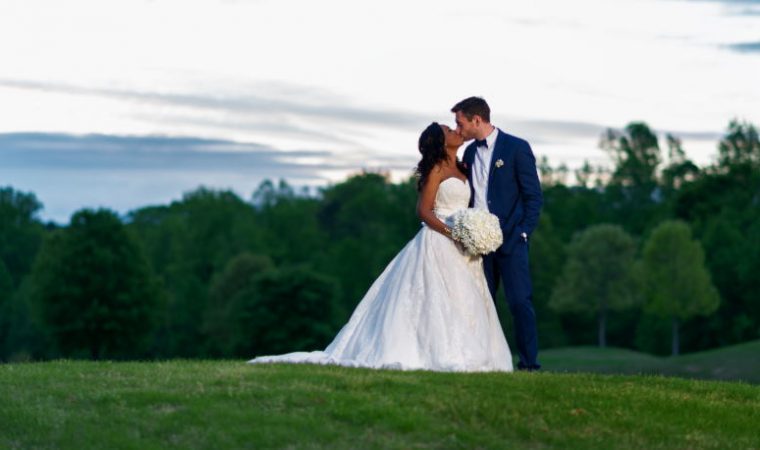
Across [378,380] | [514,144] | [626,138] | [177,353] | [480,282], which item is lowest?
[177,353]

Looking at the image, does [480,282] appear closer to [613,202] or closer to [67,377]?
[67,377]

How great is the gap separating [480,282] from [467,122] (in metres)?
2.24

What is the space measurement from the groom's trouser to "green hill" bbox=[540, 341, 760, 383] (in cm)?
2536

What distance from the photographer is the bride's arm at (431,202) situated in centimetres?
1661

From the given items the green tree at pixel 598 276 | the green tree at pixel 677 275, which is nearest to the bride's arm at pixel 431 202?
the green tree at pixel 677 275

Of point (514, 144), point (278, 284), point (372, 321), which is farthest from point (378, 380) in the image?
point (278, 284)

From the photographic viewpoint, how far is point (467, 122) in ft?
54.2

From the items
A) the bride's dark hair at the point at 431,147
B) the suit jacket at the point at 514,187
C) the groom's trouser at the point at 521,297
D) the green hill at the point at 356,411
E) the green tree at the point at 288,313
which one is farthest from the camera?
the green tree at the point at 288,313

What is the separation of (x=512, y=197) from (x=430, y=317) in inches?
81.2

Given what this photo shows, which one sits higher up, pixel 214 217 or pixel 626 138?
pixel 626 138

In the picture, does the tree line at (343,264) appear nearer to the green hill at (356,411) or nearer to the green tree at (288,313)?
the green tree at (288,313)

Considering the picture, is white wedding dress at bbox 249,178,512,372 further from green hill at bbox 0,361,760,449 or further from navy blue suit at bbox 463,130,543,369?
green hill at bbox 0,361,760,449

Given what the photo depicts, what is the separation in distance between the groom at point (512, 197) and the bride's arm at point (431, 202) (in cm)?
65

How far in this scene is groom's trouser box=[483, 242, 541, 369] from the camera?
53.4 feet
